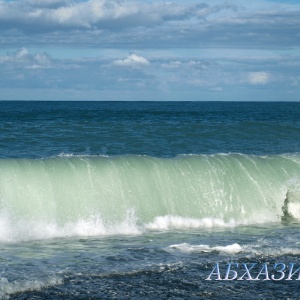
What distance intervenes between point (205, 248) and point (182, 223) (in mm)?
3555

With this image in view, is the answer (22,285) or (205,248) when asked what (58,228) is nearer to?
(205,248)

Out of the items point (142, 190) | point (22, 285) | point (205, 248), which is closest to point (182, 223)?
point (142, 190)

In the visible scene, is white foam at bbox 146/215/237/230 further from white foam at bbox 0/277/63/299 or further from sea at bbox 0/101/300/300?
white foam at bbox 0/277/63/299

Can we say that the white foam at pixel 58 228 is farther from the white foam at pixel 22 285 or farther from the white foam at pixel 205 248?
the white foam at pixel 22 285

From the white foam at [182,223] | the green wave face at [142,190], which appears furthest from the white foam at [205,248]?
the green wave face at [142,190]

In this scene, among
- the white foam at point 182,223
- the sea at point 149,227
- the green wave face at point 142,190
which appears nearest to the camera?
the sea at point 149,227

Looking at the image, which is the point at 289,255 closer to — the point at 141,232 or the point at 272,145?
the point at 141,232

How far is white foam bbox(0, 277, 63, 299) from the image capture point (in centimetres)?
822

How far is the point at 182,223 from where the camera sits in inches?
576

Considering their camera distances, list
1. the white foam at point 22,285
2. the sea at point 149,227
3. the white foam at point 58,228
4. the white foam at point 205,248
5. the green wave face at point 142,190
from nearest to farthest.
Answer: the white foam at point 22,285 → the sea at point 149,227 → the white foam at point 205,248 → the white foam at point 58,228 → the green wave face at point 142,190

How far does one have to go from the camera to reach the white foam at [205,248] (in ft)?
35.4

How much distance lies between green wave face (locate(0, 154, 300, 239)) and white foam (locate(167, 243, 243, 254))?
121 inches

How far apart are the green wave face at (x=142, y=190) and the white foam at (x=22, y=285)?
4278 mm

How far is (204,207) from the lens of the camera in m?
15.5
